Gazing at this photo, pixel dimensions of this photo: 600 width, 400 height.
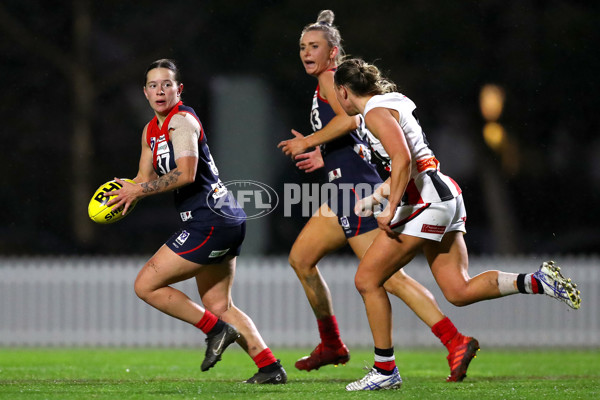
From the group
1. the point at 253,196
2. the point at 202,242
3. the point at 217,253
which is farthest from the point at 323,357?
the point at 253,196

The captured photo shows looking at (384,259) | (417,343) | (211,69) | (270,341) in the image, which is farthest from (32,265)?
(384,259)

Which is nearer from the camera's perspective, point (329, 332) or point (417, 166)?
point (417, 166)

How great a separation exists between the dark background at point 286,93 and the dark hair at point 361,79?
38.3 feet

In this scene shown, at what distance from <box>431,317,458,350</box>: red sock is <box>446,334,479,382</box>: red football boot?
0.05m

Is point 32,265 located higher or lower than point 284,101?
lower

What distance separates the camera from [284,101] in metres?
19.1

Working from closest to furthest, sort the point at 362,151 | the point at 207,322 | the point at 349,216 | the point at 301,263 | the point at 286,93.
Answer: the point at 207,322, the point at 349,216, the point at 362,151, the point at 301,263, the point at 286,93

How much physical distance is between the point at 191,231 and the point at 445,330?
1.82m

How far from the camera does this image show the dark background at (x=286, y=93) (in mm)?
17750

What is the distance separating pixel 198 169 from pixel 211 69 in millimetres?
13604

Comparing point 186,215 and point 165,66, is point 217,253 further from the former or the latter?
point 165,66

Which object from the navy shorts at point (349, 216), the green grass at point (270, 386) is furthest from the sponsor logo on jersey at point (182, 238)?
the navy shorts at point (349, 216)

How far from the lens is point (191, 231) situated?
18.8 ft

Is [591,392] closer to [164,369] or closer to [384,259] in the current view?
[384,259]
